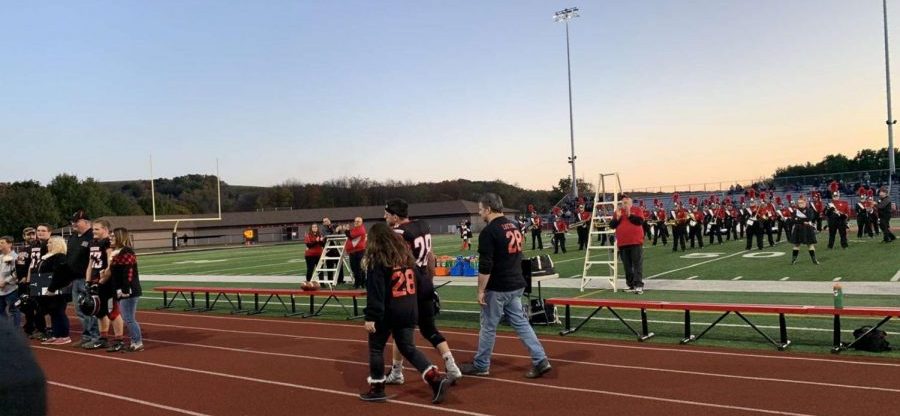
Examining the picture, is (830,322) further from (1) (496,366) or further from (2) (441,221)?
(2) (441,221)

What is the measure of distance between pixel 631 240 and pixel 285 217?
73616 mm

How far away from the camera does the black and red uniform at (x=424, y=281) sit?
7.03 metres

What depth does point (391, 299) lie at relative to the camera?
6.43m

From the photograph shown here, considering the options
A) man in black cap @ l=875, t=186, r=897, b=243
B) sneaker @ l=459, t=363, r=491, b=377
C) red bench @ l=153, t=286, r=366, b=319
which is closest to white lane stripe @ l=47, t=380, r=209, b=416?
sneaker @ l=459, t=363, r=491, b=377

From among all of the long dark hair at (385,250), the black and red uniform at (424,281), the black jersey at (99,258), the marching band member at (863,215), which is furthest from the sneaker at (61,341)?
the marching band member at (863,215)

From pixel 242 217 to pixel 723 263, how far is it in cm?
6973

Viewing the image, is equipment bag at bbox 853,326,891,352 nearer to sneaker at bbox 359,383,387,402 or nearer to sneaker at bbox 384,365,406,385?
sneaker at bbox 384,365,406,385

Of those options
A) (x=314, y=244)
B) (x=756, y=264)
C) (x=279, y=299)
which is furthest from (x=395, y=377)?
(x=756, y=264)

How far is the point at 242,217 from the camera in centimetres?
8088

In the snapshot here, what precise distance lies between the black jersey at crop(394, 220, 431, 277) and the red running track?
1357 mm

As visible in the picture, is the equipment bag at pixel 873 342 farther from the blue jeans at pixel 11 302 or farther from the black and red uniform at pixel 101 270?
the blue jeans at pixel 11 302

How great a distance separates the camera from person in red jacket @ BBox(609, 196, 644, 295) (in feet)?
45.7

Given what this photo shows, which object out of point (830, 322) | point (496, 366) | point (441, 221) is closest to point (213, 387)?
point (496, 366)

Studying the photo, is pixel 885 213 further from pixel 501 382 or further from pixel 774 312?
pixel 501 382
